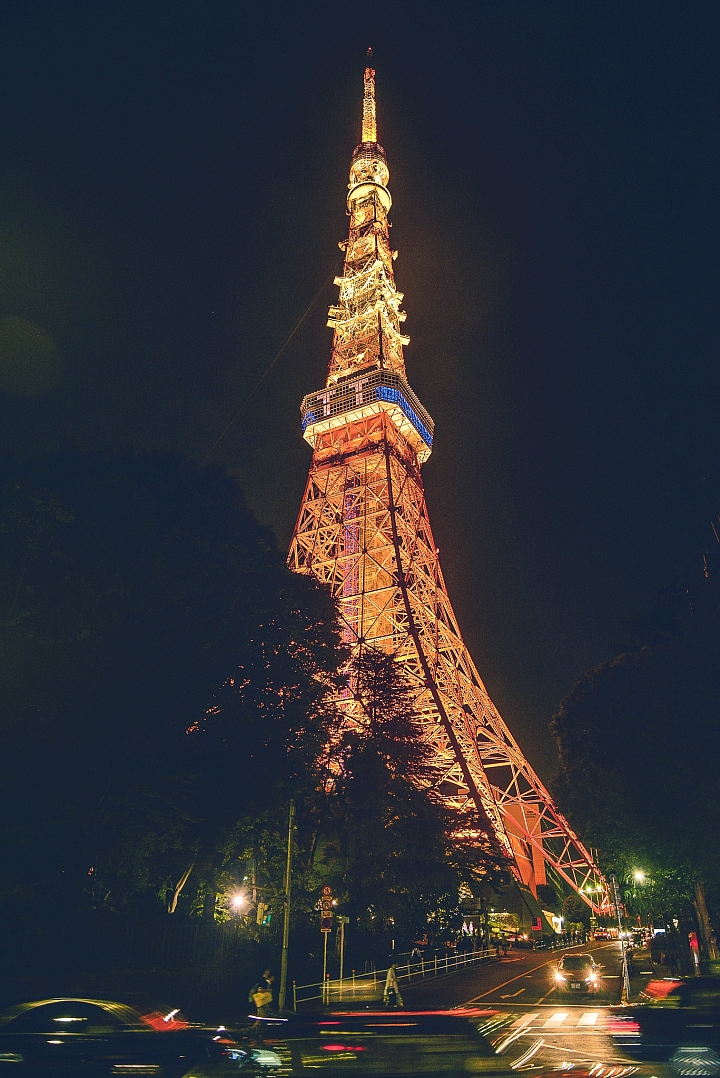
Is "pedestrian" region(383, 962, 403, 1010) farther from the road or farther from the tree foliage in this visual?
the tree foliage

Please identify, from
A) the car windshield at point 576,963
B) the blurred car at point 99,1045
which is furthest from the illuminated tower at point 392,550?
the blurred car at point 99,1045

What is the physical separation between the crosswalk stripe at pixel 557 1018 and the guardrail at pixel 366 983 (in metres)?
4.84

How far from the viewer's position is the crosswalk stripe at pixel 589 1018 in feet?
44.5

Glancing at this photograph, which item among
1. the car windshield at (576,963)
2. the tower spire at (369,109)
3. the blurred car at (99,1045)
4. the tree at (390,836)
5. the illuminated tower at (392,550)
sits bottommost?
the car windshield at (576,963)

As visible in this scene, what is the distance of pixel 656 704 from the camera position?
2227 centimetres

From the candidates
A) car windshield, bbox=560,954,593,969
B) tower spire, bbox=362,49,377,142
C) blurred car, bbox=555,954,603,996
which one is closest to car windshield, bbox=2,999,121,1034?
blurred car, bbox=555,954,603,996

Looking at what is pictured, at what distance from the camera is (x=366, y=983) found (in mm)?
20609

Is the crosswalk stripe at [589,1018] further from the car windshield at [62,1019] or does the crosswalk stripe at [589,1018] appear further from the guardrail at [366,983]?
the car windshield at [62,1019]

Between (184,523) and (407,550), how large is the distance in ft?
105

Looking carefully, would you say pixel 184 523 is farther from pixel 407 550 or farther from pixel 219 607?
pixel 407 550

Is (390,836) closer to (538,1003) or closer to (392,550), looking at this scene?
(538,1003)

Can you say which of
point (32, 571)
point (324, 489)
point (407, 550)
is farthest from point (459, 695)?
point (32, 571)

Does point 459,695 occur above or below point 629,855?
above

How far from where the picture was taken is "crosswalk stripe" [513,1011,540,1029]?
43.3 ft
